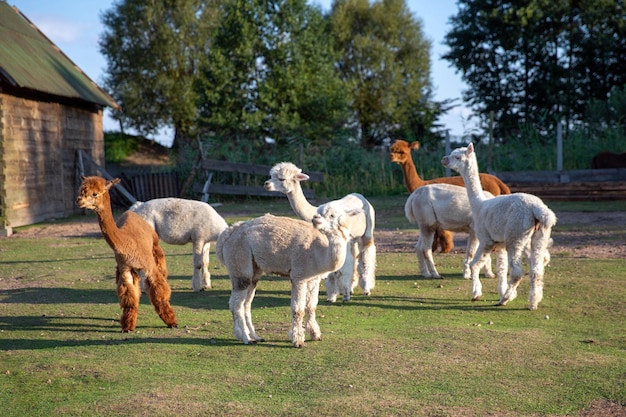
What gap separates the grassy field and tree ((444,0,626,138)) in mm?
26911

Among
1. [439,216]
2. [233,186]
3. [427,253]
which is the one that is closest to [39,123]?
[233,186]

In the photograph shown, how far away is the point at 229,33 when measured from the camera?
35.2 m

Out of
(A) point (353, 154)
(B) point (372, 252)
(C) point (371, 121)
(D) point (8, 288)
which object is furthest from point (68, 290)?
(C) point (371, 121)

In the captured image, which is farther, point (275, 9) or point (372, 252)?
point (275, 9)

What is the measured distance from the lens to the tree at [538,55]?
114 ft

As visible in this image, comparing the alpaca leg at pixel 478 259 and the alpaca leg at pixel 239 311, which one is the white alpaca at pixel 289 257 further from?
the alpaca leg at pixel 478 259

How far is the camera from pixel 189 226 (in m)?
10.2

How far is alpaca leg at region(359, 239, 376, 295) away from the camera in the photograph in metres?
9.84

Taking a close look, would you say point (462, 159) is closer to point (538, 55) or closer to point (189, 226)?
point (189, 226)

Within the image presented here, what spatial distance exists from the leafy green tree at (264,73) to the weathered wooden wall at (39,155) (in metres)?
11.2

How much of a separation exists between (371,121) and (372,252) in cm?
4035

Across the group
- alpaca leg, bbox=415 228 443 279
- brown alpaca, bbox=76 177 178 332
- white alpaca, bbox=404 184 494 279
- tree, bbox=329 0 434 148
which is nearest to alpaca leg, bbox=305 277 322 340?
brown alpaca, bbox=76 177 178 332

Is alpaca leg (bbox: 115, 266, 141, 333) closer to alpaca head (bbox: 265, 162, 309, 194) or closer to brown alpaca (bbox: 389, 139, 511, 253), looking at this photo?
alpaca head (bbox: 265, 162, 309, 194)

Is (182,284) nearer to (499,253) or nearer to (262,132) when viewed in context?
(499,253)
